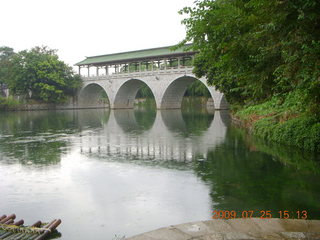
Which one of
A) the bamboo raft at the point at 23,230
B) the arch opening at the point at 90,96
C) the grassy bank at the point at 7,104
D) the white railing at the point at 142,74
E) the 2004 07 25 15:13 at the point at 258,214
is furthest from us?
the arch opening at the point at 90,96

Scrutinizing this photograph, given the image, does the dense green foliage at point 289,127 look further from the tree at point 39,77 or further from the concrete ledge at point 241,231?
the tree at point 39,77

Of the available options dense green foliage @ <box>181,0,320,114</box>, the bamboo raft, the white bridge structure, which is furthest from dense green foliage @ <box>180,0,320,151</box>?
the white bridge structure

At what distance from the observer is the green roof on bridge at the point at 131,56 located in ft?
127

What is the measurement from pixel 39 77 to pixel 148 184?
41967 millimetres

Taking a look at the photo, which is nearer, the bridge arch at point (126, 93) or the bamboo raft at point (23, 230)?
the bamboo raft at point (23, 230)

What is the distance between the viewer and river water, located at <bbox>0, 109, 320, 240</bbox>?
5.39m

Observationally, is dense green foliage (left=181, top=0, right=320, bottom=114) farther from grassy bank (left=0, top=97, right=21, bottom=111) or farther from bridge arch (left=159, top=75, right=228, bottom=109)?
grassy bank (left=0, top=97, right=21, bottom=111)

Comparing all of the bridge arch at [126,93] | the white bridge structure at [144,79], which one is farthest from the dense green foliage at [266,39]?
the bridge arch at [126,93]

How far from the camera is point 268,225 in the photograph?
13.2 feet

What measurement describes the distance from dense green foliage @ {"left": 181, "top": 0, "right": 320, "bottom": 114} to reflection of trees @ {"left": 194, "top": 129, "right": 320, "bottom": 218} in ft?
6.05

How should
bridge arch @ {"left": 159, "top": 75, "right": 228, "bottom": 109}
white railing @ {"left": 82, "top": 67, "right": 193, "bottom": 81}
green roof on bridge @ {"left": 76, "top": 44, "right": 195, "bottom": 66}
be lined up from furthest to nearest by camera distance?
1. bridge arch @ {"left": 159, "top": 75, "right": 228, "bottom": 109}
2. green roof on bridge @ {"left": 76, "top": 44, "right": 195, "bottom": 66}
3. white railing @ {"left": 82, "top": 67, "right": 193, "bottom": 81}

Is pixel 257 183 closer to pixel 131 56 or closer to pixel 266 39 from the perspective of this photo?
pixel 266 39

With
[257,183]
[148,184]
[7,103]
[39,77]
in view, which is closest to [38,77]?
[39,77]

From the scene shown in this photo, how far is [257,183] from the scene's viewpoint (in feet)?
23.1
